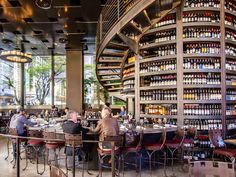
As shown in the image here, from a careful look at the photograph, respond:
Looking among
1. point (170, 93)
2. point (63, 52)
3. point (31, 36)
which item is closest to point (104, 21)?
point (170, 93)

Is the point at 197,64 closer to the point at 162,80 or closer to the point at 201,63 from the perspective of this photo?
the point at 201,63

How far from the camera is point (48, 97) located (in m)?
19.3

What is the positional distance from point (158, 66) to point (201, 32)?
4.28 feet

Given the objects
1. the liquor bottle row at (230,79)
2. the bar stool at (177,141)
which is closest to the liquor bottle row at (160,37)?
the liquor bottle row at (230,79)

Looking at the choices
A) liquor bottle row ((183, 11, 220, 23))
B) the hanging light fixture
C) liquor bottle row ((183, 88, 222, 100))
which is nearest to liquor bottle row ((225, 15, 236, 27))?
liquor bottle row ((183, 11, 220, 23))

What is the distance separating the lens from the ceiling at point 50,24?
1013 centimetres

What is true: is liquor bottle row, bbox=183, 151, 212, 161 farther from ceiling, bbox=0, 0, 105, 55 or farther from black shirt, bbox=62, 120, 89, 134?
ceiling, bbox=0, 0, 105, 55

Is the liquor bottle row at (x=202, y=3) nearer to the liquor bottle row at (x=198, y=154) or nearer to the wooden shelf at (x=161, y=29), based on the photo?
the wooden shelf at (x=161, y=29)

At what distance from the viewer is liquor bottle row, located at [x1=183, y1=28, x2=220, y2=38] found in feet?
24.9

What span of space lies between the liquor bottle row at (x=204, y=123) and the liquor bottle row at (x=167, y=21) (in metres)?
2.38

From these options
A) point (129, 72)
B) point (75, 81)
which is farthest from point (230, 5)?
point (75, 81)

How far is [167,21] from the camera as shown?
7.80m

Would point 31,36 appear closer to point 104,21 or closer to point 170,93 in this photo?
point 104,21

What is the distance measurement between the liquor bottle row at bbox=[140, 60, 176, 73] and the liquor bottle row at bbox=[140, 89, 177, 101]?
548 millimetres
